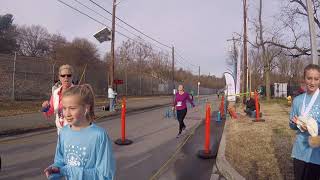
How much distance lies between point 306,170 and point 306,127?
50 centimetres

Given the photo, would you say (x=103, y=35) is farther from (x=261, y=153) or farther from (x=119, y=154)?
(x=261, y=153)

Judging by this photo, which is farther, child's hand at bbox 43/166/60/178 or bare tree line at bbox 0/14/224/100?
bare tree line at bbox 0/14/224/100

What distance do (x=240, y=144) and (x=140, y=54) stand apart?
219ft

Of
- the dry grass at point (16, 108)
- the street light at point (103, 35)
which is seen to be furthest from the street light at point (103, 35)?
the dry grass at point (16, 108)

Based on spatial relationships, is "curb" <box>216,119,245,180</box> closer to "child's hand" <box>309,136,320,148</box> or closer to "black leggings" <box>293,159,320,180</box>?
"black leggings" <box>293,159,320,180</box>

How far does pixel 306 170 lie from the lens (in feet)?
14.4

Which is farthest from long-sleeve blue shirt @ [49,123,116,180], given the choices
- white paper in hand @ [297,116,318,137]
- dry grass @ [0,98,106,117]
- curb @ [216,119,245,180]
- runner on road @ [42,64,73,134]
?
dry grass @ [0,98,106,117]

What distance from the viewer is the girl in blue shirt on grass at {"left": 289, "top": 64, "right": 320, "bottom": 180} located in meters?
4.32

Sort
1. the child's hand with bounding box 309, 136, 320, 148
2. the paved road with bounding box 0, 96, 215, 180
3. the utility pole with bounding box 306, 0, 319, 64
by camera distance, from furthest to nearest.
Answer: the utility pole with bounding box 306, 0, 319, 64, the paved road with bounding box 0, 96, 215, 180, the child's hand with bounding box 309, 136, 320, 148

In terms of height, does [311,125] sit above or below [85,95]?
below

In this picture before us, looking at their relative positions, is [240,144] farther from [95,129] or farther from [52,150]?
[95,129]

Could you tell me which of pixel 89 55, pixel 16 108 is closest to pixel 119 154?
pixel 16 108

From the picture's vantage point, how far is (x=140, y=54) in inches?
3027

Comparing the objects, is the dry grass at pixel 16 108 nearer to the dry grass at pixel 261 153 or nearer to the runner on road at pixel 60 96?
the dry grass at pixel 261 153
